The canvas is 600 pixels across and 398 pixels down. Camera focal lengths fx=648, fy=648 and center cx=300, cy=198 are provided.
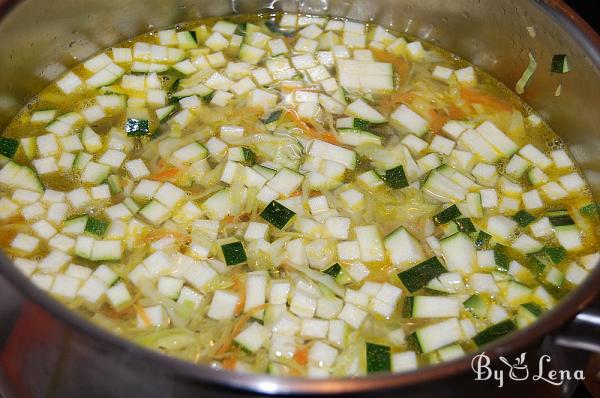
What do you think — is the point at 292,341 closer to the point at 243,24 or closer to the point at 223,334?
the point at 223,334

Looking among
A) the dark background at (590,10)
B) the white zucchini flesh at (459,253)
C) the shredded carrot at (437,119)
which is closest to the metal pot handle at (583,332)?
the white zucchini flesh at (459,253)

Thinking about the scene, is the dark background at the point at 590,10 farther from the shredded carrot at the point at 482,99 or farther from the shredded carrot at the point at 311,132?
the shredded carrot at the point at 311,132

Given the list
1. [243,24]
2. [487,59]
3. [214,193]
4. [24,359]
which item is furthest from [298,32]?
[24,359]

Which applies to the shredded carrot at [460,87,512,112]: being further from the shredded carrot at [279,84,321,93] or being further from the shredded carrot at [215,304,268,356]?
the shredded carrot at [215,304,268,356]

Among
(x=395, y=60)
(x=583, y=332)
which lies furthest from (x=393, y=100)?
(x=583, y=332)

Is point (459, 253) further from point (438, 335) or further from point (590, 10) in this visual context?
point (590, 10)

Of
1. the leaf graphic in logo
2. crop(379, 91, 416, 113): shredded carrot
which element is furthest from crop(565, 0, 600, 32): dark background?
the leaf graphic in logo
